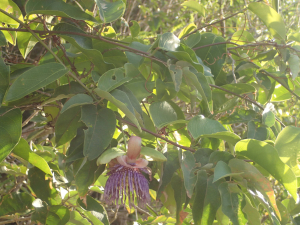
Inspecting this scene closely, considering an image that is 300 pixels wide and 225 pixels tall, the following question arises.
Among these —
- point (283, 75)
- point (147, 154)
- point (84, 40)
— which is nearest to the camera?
point (147, 154)

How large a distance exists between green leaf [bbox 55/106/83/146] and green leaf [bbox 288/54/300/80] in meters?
0.57

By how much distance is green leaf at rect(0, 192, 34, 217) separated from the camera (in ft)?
3.39

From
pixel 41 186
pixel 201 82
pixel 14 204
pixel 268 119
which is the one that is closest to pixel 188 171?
pixel 201 82

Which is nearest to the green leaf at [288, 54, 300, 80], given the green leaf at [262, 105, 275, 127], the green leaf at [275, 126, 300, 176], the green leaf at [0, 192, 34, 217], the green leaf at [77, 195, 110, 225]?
the green leaf at [262, 105, 275, 127]

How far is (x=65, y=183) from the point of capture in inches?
35.7

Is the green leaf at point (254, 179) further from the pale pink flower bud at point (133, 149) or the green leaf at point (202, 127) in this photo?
the pale pink flower bud at point (133, 149)

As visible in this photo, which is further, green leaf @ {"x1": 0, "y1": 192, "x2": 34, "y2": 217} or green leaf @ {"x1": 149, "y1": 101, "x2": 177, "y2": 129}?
green leaf @ {"x1": 0, "y1": 192, "x2": 34, "y2": 217}

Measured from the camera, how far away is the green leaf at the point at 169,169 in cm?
64

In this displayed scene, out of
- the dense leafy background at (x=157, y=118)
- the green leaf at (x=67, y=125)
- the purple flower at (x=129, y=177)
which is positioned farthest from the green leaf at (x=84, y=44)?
the purple flower at (x=129, y=177)

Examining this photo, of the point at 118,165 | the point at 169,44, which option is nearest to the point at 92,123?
the point at 118,165

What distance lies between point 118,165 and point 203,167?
0.58ft

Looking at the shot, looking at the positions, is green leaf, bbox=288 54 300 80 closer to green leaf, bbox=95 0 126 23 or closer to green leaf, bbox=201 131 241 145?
green leaf, bbox=201 131 241 145

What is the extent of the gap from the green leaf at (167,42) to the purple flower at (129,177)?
0.19 metres

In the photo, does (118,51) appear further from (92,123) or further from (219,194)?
(219,194)
